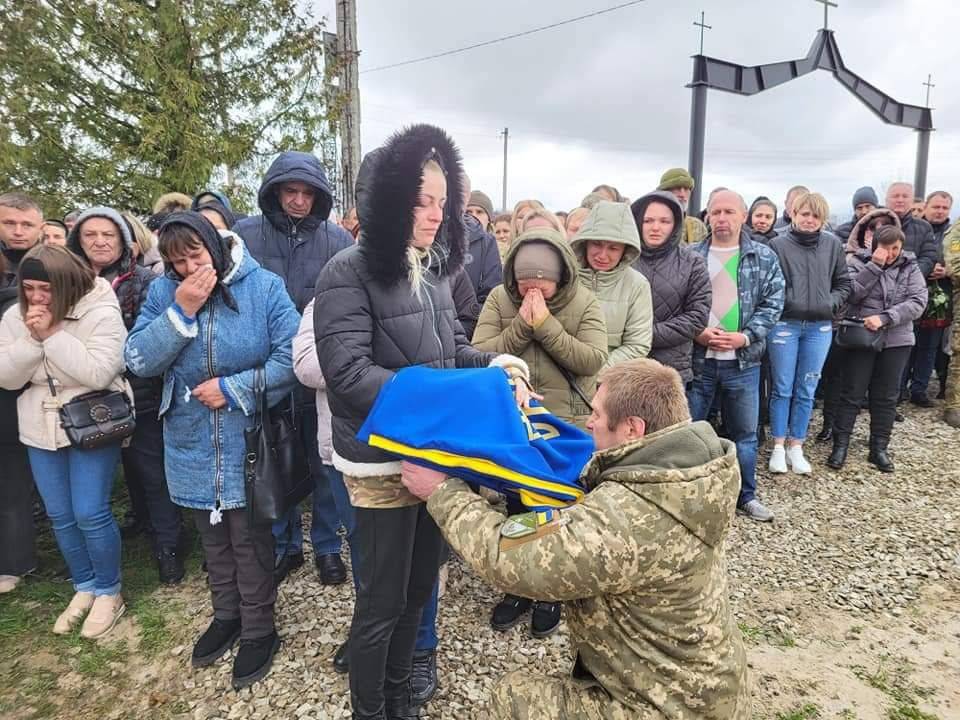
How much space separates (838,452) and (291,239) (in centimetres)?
510

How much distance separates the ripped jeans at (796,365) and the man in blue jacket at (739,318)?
0.57 meters

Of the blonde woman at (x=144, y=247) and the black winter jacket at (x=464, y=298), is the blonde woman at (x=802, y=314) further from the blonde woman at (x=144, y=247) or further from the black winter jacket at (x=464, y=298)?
the blonde woman at (x=144, y=247)

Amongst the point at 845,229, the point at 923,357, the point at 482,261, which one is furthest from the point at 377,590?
the point at 845,229

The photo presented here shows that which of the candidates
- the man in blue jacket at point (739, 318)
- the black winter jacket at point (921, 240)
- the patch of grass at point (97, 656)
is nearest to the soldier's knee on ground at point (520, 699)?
the patch of grass at point (97, 656)

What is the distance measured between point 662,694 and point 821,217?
15.0 ft

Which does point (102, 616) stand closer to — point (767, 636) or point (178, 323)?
point (178, 323)

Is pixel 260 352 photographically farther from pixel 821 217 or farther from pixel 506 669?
pixel 821 217

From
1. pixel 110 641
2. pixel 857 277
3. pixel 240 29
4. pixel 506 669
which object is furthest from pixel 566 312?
pixel 240 29

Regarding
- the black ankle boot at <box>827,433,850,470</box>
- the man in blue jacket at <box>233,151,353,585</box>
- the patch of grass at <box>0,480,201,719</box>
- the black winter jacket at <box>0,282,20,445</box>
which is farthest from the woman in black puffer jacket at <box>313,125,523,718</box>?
the black ankle boot at <box>827,433,850,470</box>

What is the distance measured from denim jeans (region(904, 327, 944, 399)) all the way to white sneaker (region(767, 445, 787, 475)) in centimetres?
337

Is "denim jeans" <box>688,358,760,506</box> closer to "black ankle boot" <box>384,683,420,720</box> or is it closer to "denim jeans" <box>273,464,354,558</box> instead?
"denim jeans" <box>273,464,354,558</box>

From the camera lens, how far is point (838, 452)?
5438mm

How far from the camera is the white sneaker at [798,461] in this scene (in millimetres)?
5250

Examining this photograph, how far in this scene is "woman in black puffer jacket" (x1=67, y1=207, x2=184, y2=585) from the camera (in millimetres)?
3447
